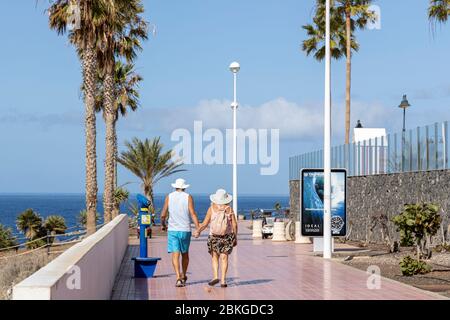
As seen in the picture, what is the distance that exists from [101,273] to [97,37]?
745 inches

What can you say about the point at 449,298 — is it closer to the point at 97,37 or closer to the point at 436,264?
the point at 436,264

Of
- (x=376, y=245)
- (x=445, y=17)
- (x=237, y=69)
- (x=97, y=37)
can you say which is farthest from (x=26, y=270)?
(x=237, y=69)

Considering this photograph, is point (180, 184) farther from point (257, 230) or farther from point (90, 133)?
point (257, 230)

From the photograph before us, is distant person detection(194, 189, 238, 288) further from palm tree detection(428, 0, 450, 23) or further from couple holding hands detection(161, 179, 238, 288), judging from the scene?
palm tree detection(428, 0, 450, 23)

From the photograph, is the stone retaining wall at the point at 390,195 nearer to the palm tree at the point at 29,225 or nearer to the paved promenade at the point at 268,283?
the paved promenade at the point at 268,283

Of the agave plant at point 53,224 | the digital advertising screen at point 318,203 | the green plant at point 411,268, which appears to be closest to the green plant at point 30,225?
the agave plant at point 53,224

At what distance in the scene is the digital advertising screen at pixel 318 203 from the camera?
26516 millimetres

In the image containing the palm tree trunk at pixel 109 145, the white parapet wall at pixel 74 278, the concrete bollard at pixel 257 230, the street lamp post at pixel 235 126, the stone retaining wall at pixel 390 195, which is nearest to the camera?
the white parapet wall at pixel 74 278

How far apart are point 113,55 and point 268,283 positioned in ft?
69.8

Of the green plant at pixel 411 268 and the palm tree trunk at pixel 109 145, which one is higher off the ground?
the palm tree trunk at pixel 109 145

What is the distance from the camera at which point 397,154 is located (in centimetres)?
3155

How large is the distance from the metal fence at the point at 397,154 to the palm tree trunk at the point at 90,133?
11.1 m

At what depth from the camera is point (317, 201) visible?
27094 mm

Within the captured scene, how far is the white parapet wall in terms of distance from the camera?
6.95 metres
